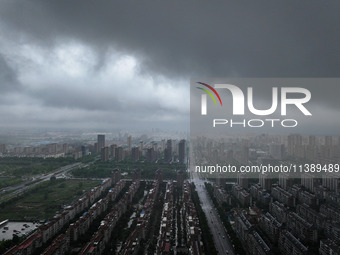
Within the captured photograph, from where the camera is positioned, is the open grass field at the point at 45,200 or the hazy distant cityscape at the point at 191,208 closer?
the hazy distant cityscape at the point at 191,208

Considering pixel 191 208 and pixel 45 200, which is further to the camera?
pixel 45 200

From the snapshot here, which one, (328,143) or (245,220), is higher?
(328,143)

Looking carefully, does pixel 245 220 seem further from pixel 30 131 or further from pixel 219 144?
pixel 30 131

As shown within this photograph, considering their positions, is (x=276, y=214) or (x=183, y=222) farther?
(x=276, y=214)

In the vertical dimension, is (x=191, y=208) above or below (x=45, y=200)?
above

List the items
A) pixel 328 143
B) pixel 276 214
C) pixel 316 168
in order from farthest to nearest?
pixel 328 143, pixel 316 168, pixel 276 214

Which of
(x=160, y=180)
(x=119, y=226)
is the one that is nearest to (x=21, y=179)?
(x=160, y=180)

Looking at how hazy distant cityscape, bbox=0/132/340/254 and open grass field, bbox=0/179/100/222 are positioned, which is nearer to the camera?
hazy distant cityscape, bbox=0/132/340/254

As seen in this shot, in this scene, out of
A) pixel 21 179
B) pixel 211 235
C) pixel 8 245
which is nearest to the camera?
pixel 8 245
